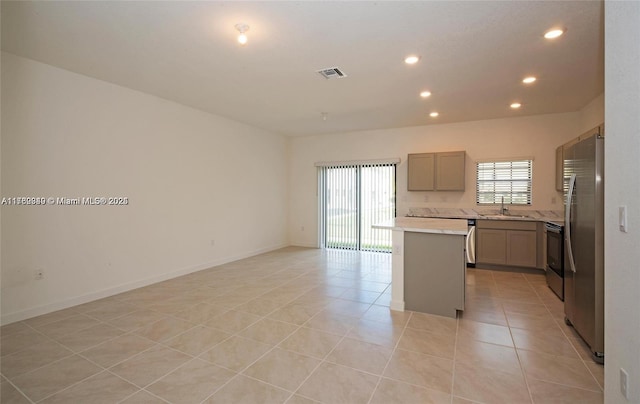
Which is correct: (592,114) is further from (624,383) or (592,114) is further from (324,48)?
(624,383)

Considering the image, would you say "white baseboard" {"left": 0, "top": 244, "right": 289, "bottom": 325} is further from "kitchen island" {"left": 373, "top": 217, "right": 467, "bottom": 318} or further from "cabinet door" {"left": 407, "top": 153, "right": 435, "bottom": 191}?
"cabinet door" {"left": 407, "top": 153, "right": 435, "bottom": 191}

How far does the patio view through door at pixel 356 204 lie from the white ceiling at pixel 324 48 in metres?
2.39

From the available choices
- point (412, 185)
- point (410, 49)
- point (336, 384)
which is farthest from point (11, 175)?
point (412, 185)

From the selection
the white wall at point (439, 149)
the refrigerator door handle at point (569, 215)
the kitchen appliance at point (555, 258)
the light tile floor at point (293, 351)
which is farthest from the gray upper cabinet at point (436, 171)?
the refrigerator door handle at point (569, 215)

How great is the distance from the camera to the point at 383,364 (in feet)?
7.66

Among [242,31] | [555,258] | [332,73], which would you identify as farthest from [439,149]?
[242,31]

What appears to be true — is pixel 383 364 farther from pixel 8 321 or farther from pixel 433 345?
pixel 8 321

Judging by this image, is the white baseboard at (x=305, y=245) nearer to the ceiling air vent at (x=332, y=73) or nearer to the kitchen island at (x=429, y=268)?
the kitchen island at (x=429, y=268)

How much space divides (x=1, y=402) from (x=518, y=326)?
416 centimetres

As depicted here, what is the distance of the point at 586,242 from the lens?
8.39 ft

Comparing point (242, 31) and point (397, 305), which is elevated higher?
point (242, 31)

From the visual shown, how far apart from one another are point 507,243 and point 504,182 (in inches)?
50.1

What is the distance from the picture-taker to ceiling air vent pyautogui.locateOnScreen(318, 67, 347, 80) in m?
3.49

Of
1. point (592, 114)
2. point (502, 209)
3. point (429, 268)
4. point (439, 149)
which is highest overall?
point (592, 114)
